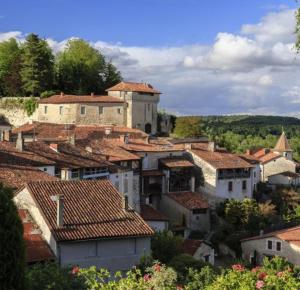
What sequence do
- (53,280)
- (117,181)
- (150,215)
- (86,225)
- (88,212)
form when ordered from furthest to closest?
(150,215), (117,181), (88,212), (86,225), (53,280)

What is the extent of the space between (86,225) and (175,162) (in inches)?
1088

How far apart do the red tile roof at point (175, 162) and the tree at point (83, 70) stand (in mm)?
23602

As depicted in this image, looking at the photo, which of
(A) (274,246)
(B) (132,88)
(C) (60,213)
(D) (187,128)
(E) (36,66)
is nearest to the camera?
(C) (60,213)

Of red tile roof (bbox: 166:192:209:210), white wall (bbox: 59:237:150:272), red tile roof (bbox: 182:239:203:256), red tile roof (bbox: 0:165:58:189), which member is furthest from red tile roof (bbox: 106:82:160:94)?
white wall (bbox: 59:237:150:272)

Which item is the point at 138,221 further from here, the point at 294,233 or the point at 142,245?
the point at 294,233

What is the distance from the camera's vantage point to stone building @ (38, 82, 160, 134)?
65.1 m

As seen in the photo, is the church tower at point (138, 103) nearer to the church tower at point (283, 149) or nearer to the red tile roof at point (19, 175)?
the church tower at point (283, 149)

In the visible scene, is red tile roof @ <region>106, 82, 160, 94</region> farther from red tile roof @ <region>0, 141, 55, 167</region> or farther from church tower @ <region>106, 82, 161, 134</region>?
red tile roof @ <region>0, 141, 55, 167</region>

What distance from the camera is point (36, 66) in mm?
68750

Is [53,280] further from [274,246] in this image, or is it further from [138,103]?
[138,103]

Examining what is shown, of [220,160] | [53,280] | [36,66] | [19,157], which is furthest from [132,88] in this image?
[53,280]

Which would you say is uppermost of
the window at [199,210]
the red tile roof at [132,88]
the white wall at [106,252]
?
the red tile roof at [132,88]

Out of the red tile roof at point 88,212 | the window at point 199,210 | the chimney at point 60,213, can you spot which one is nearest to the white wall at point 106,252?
the red tile roof at point 88,212

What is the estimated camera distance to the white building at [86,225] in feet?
77.6
